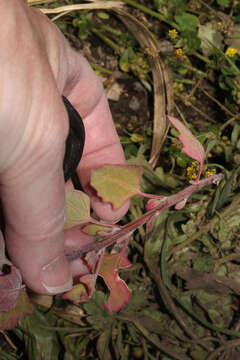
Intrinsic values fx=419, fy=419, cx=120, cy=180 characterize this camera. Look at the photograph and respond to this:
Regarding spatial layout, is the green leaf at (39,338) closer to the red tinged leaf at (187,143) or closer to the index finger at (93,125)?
the index finger at (93,125)

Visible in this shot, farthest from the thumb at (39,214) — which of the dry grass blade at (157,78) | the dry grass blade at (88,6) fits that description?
the dry grass blade at (88,6)

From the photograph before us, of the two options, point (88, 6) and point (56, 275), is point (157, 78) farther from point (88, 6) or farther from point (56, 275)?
point (56, 275)

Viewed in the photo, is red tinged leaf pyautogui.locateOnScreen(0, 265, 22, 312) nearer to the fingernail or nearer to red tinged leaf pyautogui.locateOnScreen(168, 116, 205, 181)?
the fingernail

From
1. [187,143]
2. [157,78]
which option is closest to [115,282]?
[187,143]

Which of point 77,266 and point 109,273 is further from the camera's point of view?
point 77,266

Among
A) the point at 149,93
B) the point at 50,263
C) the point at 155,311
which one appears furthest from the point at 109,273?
the point at 149,93

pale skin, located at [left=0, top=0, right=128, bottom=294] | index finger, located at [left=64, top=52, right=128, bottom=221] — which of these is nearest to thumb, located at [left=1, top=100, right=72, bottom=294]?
pale skin, located at [left=0, top=0, right=128, bottom=294]

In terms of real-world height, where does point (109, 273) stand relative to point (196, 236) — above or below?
above

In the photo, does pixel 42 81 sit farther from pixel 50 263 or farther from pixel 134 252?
pixel 134 252
